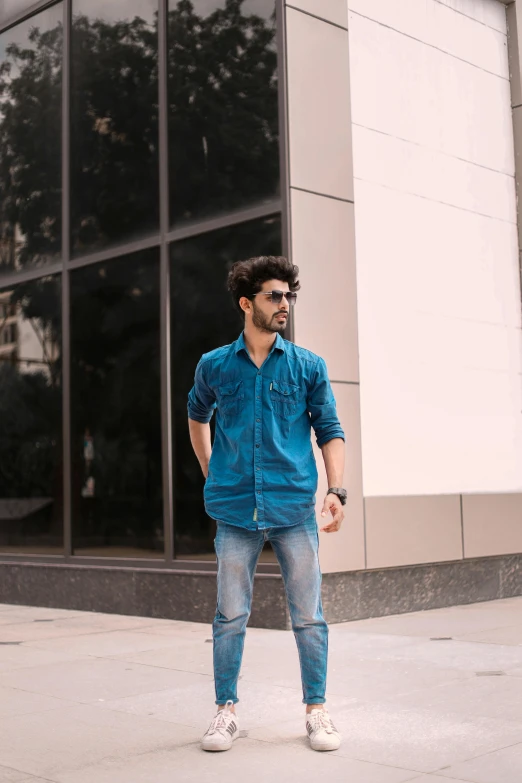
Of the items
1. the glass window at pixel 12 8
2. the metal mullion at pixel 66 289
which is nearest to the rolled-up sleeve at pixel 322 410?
the metal mullion at pixel 66 289

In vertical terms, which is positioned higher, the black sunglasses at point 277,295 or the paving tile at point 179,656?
the black sunglasses at point 277,295

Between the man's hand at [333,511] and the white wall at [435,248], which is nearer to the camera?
the man's hand at [333,511]

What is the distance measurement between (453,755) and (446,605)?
552cm

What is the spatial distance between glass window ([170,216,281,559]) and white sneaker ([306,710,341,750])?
4.64 metres

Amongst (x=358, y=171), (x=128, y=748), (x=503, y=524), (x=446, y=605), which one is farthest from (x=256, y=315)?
(x=503, y=524)

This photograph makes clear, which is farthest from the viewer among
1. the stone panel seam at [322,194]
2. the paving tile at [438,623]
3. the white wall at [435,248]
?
the white wall at [435,248]

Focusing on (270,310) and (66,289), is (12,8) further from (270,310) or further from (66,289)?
(270,310)

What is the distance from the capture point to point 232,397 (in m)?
4.53

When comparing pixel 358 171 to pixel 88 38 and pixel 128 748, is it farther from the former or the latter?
pixel 128 748

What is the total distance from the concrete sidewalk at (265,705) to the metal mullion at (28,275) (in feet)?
13.5

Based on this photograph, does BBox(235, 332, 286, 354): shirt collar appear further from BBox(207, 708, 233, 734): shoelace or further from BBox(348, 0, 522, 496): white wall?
BBox(348, 0, 522, 496): white wall

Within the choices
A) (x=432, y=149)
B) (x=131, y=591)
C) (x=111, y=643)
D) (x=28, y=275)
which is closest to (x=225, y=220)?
(x=432, y=149)

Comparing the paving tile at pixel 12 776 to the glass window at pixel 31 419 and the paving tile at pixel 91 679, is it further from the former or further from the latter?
the glass window at pixel 31 419

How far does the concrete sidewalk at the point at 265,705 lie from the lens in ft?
13.3
